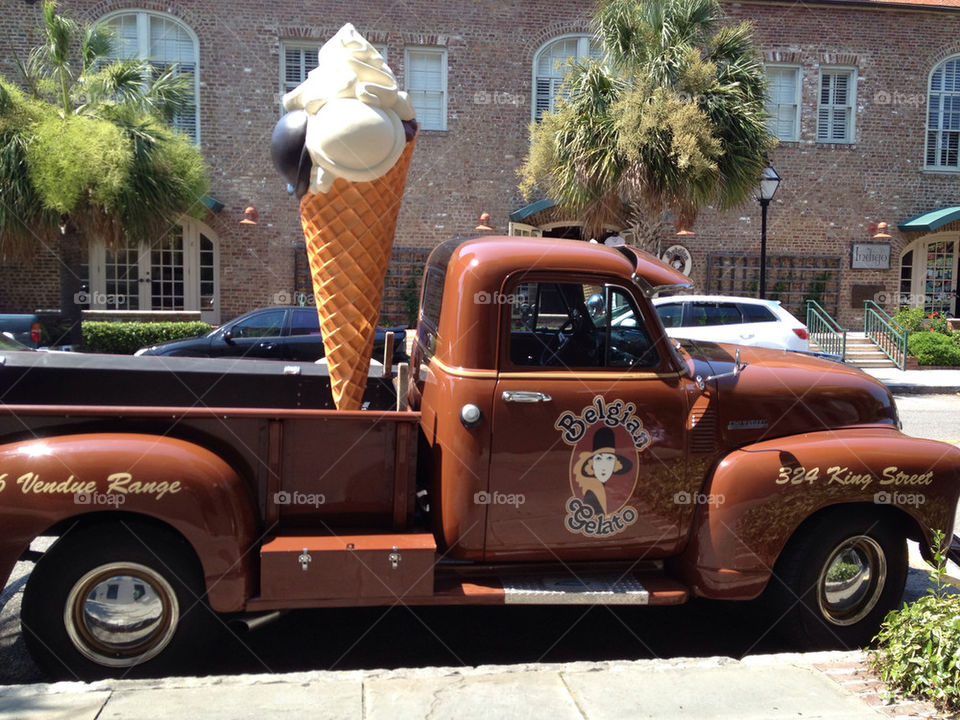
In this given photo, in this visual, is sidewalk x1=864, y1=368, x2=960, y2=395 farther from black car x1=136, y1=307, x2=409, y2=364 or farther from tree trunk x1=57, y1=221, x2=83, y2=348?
tree trunk x1=57, y1=221, x2=83, y2=348

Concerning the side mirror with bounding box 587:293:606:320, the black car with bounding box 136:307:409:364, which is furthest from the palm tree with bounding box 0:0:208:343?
the side mirror with bounding box 587:293:606:320

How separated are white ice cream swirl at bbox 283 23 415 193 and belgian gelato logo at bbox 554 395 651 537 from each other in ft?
5.02

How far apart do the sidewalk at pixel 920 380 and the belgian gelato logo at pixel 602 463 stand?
1260 centimetres

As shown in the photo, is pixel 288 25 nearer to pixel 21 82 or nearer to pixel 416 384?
pixel 21 82

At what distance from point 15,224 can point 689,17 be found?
40.7ft

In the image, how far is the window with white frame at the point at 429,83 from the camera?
67.4 feet

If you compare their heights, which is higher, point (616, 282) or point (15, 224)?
point (15, 224)

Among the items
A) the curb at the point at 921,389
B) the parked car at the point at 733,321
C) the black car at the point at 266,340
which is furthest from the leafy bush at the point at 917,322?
the black car at the point at 266,340

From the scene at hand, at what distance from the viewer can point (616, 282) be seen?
3.89 meters

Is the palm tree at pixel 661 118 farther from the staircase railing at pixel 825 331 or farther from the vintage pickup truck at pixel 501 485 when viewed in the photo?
the vintage pickup truck at pixel 501 485

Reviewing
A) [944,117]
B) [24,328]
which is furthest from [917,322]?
[24,328]

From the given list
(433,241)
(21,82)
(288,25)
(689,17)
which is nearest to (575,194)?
(689,17)

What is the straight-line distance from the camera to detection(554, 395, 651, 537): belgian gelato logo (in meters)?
3.73

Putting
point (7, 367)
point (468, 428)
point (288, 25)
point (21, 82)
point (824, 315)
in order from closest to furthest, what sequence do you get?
point (468, 428) < point (7, 367) < point (21, 82) < point (288, 25) < point (824, 315)
